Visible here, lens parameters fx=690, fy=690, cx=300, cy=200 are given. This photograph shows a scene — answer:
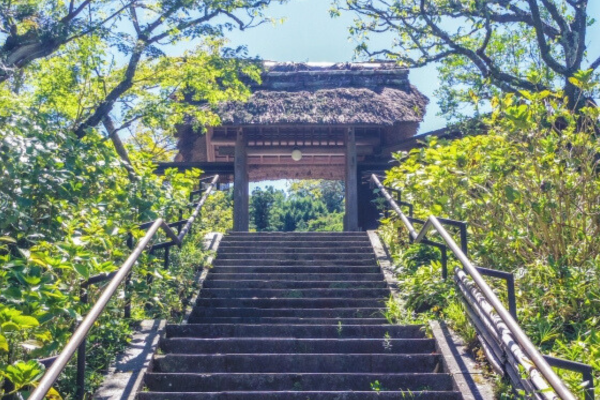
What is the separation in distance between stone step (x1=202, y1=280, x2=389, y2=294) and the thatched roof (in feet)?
19.1

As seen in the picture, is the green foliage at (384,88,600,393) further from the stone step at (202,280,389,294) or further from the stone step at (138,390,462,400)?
the stone step at (138,390,462,400)

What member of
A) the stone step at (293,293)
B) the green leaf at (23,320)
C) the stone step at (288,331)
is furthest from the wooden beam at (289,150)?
the green leaf at (23,320)

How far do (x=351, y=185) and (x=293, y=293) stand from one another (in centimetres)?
619

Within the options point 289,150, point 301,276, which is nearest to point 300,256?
point 301,276

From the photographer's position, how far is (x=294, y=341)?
17.3ft

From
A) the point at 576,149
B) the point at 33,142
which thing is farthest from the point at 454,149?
the point at 33,142

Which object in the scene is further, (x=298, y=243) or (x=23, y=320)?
(x=298, y=243)

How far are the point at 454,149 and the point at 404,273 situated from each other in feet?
4.85

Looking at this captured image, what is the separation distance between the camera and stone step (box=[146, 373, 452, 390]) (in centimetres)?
465

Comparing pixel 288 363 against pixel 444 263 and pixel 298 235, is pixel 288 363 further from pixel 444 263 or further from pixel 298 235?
pixel 298 235

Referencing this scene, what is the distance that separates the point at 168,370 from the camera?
16.3 ft

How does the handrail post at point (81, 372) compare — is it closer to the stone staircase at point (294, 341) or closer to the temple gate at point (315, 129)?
the stone staircase at point (294, 341)

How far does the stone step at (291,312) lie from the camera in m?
6.40

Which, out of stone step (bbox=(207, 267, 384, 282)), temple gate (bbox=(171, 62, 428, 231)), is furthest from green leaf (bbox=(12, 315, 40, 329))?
temple gate (bbox=(171, 62, 428, 231))
